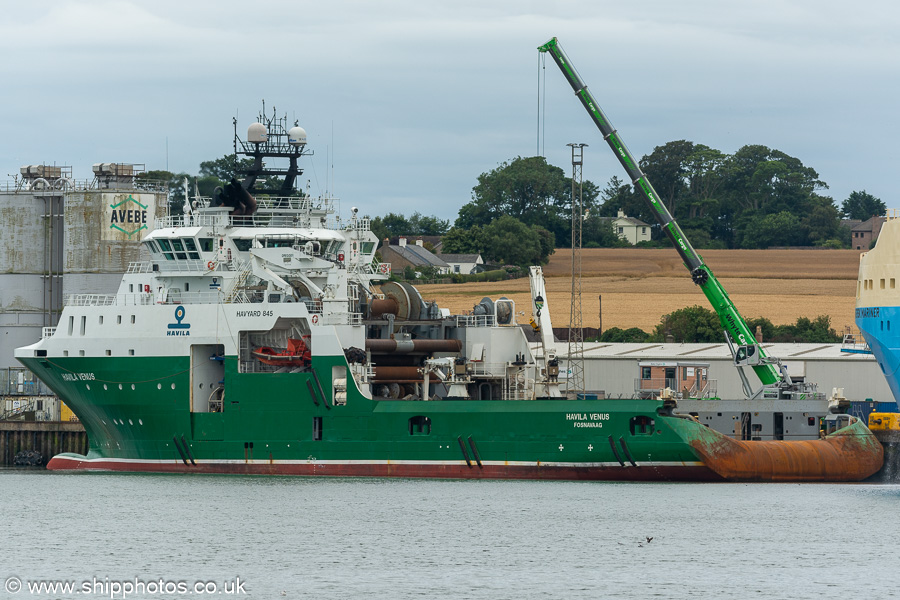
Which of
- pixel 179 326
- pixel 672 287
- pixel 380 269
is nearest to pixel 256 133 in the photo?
pixel 380 269

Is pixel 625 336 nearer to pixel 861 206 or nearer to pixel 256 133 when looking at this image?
pixel 256 133

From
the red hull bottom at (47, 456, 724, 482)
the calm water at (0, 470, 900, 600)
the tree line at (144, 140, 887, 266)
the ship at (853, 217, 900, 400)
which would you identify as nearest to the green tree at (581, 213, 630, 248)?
the tree line at (144, 140, 887, 266)

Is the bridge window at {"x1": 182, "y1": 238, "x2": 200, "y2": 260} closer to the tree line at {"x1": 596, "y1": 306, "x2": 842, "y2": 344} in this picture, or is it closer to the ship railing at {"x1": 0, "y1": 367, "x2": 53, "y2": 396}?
the ship railing at {"x1": 0, "y1": 367, "x2": 53, "y2": 396}

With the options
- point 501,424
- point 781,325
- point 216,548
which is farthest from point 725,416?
point 781,325

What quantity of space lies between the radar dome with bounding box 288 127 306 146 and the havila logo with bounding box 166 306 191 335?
6911 mm

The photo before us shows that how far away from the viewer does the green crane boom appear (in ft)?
147

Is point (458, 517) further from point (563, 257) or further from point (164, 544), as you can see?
point (563, 257)


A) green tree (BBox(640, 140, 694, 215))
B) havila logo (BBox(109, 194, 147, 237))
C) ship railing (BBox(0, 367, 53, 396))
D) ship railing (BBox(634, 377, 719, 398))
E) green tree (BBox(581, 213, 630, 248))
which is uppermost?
green tree (BBox(640, 140, 694, 215))

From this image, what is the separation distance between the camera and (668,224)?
46656 mm

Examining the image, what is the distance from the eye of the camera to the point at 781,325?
→ 234 ft

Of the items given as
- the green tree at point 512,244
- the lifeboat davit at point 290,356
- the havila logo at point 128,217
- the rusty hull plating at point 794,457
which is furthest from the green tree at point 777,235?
the lifeboat davit at point 290,356

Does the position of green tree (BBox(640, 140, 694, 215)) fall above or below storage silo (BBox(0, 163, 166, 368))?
above

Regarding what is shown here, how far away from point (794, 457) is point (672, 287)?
45.9 meters

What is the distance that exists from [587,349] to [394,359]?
15.6m
